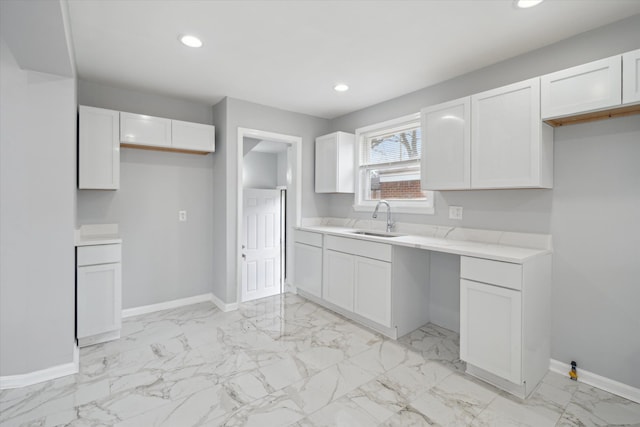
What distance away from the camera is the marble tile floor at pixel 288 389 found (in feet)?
6.18

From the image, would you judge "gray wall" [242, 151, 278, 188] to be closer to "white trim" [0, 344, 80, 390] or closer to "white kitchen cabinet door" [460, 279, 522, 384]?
"white trim" [0, 344, 80, 390]

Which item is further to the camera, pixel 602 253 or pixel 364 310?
pixel 364 310

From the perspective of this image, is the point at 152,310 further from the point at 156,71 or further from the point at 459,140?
the point at 459,140

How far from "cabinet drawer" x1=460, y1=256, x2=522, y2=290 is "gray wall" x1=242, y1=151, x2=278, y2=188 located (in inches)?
181

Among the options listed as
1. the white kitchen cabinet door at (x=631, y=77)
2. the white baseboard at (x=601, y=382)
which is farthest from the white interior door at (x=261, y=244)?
the white kitchen cabinet door at (x=631, y=77)

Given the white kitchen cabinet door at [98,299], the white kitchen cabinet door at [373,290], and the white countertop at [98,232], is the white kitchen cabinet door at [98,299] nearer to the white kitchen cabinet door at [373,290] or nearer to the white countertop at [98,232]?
the white countertop at [98,232]

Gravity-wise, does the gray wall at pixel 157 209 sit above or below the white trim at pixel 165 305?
above

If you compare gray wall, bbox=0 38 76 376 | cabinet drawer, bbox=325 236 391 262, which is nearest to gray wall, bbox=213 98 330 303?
cabinet drawer, bbox=325 236 391 262

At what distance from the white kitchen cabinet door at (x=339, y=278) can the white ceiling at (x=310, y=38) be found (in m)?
1.88

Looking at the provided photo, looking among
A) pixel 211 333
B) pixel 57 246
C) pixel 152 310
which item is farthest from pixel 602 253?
pixel 152 310

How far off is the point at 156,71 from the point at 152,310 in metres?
2.61

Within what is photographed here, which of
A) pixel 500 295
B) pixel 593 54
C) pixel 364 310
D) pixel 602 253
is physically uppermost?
pixel 593 54

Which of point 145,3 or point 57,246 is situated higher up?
point 145,3

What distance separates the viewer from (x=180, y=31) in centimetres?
226
